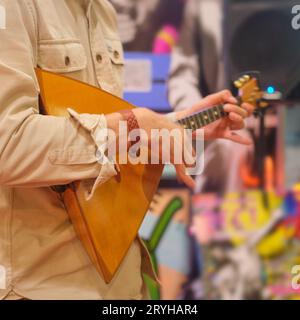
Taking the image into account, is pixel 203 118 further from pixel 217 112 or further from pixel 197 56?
pixel 197 56

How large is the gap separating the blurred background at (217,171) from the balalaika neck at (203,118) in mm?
800

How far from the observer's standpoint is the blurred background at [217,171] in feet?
7.27

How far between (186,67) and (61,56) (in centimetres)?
118

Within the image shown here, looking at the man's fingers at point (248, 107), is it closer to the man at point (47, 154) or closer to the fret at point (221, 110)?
the fret at point (221, 110)

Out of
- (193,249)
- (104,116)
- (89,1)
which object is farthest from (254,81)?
(193,249)

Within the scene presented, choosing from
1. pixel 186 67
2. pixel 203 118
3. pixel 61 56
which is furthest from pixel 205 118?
pixel 186 67

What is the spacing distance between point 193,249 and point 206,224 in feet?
0.36

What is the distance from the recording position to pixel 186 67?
87.6 inches

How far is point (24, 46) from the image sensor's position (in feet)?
3.27

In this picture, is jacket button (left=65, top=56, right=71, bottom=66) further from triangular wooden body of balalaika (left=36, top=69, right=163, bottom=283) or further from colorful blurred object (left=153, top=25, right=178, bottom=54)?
colorful blurred object (left=153, top=25, right=178, bottom=54)

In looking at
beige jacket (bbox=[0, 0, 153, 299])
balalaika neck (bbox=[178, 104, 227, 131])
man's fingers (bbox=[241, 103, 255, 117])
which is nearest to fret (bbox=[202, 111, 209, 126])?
balalaika neck (bbox=[178, 104, 227, 131])

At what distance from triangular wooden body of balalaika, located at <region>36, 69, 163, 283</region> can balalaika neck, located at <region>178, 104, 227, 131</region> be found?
6.9 inches

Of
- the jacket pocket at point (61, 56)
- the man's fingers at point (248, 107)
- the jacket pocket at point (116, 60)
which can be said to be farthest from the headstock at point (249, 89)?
the jacket pocket at point (61, 56)

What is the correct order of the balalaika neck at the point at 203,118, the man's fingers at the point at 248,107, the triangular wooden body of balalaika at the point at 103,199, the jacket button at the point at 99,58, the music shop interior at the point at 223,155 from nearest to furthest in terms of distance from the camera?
1. the triangular wooden body of balalaika at the point at 103,199
2. the jacket button at the point at 99,58
3. the balalaika neck at the point at 203,118
4. the man's fingers at the point at 248,107
5. the music shop interior at the point at 223,155
